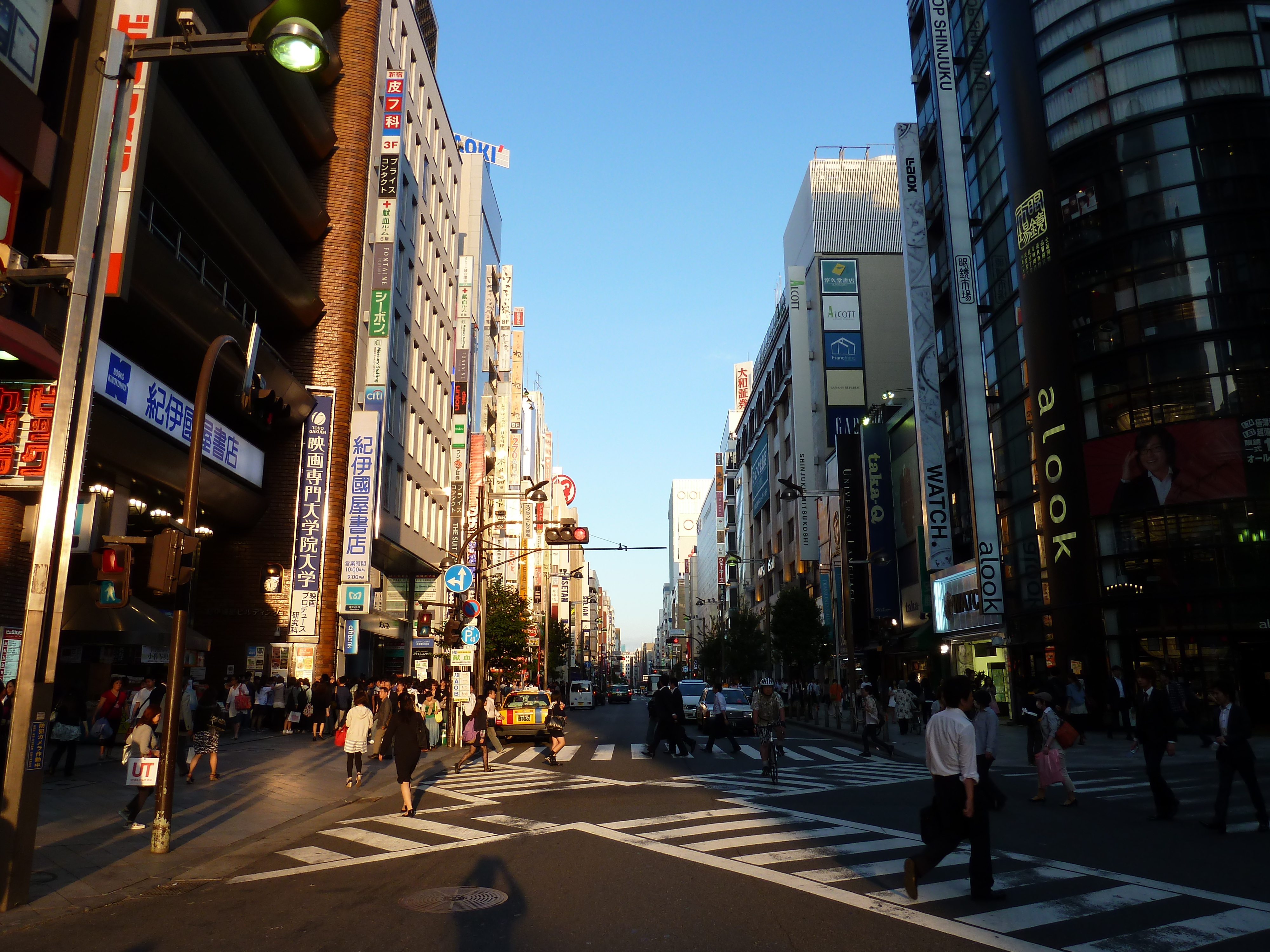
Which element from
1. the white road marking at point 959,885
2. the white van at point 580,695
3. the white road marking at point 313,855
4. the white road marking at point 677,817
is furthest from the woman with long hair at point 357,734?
the white van at point 580,695

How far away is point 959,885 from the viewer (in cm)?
852

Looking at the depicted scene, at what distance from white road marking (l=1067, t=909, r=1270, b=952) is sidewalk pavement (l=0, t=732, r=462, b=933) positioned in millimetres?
8247

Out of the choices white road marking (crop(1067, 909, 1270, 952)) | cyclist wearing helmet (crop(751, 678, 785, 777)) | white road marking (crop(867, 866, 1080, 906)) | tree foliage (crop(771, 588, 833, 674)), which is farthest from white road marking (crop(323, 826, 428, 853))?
tree foliage (crop(771, 588, 833, 674))

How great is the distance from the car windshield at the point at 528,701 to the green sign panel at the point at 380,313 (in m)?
15.7

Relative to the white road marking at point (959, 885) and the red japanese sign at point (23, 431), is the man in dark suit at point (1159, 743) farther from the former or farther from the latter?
the red japanese sign at point (23, 431)

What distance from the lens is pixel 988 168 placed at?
39.0 m

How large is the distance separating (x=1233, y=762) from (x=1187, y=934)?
17.6 ft

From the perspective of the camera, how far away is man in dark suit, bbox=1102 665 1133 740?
84.6ft

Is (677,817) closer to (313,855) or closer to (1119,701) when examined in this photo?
(313,855)

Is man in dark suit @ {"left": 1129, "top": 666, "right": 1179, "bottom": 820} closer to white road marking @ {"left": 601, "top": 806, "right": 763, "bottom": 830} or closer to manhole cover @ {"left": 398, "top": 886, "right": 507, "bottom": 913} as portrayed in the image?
white road marking @ {"left": 601, "top": 806, "right": 763, "bottom": 830}

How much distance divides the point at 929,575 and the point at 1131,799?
30955mm

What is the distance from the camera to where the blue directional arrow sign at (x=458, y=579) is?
82.5ft

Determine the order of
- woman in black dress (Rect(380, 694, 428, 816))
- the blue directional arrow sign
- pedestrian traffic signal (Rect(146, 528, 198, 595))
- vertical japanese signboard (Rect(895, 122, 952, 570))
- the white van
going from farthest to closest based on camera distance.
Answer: the white van < vertical japanese signboard (Rect(895, 122, 952, 570)) < the blue directional arrow sign < woman in black dress (Rect(380, 694, 428, 816)) < pedestrian traffic signal (Rect(146, 528, 198, 595))

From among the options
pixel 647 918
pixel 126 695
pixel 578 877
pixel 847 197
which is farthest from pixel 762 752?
pixel 847 197
